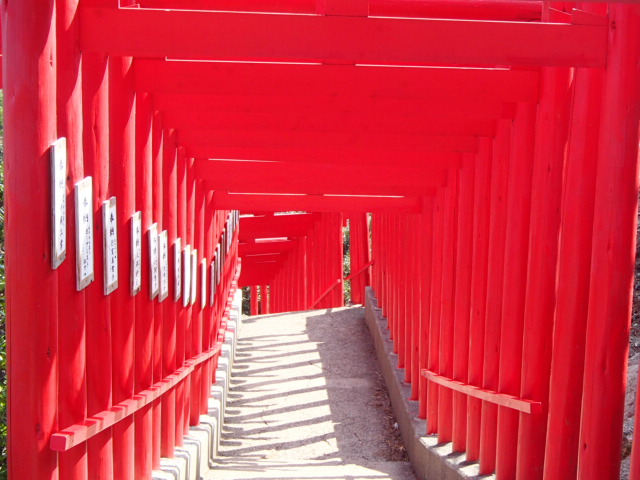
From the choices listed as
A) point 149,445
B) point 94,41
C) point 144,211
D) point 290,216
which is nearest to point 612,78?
point 94,41

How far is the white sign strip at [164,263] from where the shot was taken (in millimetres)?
7000

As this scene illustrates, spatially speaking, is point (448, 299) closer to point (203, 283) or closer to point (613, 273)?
point (203, 283)

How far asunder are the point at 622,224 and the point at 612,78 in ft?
2.51

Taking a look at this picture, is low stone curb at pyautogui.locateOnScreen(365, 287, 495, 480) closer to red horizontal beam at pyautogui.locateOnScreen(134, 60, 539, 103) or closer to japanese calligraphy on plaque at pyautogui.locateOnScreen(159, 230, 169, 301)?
japanese calligraphy on plaque at pyautogui.locateOnScreen(159, 230, 169, 301)

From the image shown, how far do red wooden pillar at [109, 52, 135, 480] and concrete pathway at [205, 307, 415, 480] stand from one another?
2.84 metres

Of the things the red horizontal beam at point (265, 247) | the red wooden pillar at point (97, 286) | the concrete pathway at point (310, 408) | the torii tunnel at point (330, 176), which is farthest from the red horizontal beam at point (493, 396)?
the red horizontal beam at point (265, 247)

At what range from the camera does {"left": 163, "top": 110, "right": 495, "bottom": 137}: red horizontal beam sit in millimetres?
6980

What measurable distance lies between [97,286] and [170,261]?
2650 mm

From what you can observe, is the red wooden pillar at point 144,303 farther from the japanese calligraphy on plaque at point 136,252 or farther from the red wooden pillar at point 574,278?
the red wooden pillar at point 574,278

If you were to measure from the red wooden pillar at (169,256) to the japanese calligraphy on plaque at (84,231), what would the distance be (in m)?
2.65

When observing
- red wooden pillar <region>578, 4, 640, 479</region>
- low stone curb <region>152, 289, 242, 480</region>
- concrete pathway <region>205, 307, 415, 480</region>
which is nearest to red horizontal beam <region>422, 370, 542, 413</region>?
red wooden pillar <region>578, 4, 640, 479</region>

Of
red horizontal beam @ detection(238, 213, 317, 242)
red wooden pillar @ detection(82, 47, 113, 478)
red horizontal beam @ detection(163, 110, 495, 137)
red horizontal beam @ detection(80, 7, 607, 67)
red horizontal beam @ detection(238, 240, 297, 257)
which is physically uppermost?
red horizontal beam @ detection(238, 213, 317, 242)

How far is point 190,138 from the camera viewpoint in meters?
8.04

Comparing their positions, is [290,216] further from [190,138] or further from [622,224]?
[622,224]
